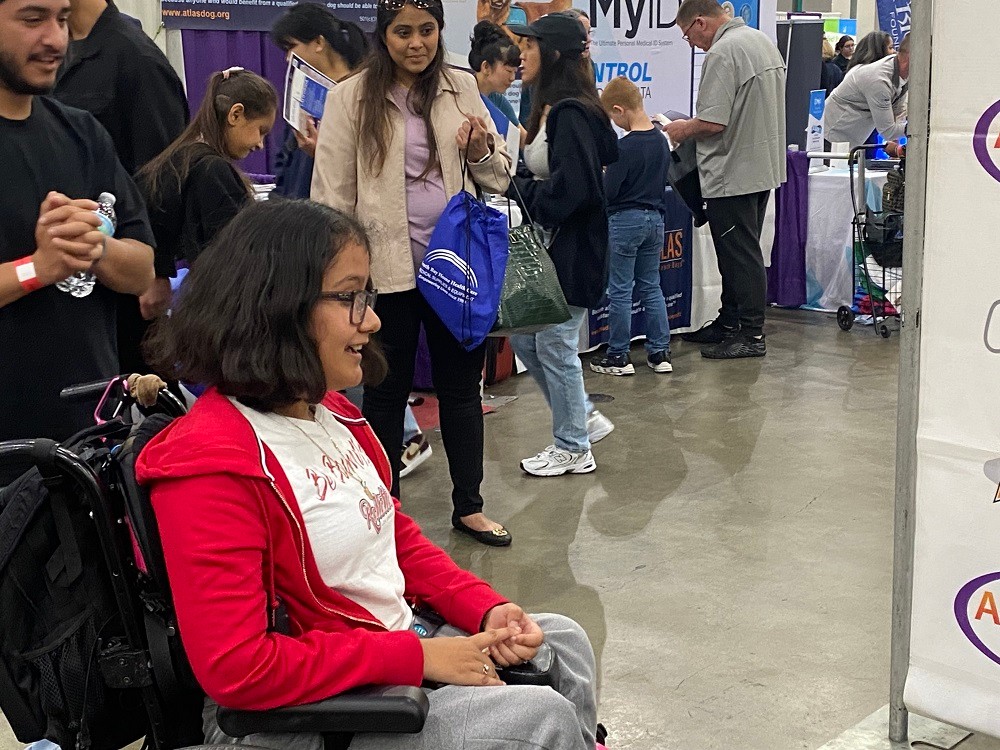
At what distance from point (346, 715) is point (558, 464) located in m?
2.97

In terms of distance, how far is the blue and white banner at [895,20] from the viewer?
8.02 metres

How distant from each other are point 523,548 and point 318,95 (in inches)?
63.9

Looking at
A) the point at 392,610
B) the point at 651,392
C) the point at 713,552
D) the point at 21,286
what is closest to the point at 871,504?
the point at 713,552

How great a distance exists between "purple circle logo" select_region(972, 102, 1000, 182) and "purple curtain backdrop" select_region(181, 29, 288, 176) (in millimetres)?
4059

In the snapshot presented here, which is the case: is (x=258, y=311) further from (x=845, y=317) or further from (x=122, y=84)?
(x=845, y=317)

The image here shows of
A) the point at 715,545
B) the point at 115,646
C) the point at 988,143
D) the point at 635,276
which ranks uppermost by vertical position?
the point at 988,143

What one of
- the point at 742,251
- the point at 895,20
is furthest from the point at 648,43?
the point at 895,20

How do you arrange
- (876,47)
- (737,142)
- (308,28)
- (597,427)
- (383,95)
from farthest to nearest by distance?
1. (876,47)
2. (737,142)
3. (597,427)
4. (308,28)
5. (383,95)

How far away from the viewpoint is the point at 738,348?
632cm

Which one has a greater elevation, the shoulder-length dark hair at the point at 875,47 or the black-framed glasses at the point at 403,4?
the shoulder-length dark hair at the point at 875,47

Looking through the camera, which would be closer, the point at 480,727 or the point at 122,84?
the point at 480,727

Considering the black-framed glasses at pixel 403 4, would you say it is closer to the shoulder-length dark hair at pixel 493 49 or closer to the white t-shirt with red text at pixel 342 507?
the white t-shirt with red text at pixel 342 507

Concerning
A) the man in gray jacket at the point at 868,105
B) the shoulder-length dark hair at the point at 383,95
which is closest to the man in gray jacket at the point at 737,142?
the man in gray jacket at the point at 868,105

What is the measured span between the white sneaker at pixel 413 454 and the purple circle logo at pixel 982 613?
8.22 feet
